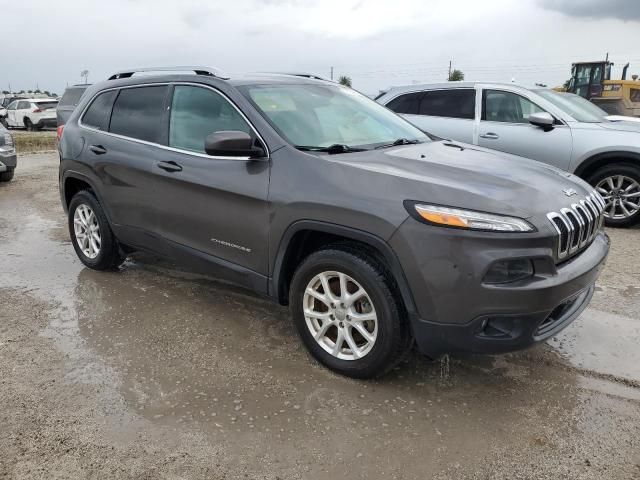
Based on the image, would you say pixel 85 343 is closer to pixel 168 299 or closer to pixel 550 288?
pixel 168 299

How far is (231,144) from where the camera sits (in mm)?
3230

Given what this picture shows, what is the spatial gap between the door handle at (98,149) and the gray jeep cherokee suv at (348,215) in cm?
5

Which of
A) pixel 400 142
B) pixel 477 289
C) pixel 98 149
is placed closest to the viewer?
pixel 477 289

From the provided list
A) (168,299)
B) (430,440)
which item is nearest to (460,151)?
(430,440)

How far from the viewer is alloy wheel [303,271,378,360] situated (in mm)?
3033

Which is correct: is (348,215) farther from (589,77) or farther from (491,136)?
(589,77)

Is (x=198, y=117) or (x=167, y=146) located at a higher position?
(x=198, y=117)

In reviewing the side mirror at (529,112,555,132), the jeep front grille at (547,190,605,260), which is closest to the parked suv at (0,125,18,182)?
the side mirror at (529,112,555,132)

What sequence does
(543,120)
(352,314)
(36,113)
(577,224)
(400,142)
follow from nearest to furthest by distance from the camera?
(577,224) < (352,314) < (400,142) < (543,120) < (36,113)

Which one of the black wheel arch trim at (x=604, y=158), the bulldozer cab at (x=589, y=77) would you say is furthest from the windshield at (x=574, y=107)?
the bulldozer cab at (x=589, y=77)

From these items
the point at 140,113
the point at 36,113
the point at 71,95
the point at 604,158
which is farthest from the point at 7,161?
the point at 36,113

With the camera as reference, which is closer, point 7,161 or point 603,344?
point 603,344

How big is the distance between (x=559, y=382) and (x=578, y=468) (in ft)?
2.55

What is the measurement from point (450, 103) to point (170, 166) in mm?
4636
